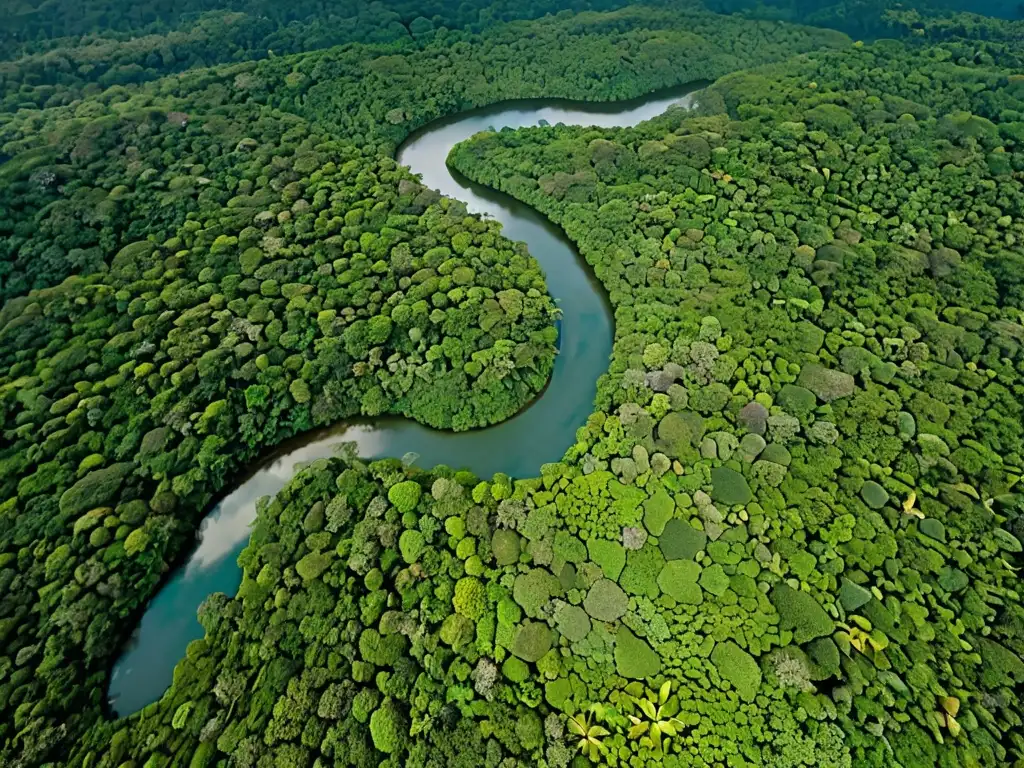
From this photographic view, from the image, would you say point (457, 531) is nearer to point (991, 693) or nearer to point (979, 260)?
point (991, 693)

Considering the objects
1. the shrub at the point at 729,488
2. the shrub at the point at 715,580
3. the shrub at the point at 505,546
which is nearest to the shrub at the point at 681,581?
the shrub at the point at 715,580

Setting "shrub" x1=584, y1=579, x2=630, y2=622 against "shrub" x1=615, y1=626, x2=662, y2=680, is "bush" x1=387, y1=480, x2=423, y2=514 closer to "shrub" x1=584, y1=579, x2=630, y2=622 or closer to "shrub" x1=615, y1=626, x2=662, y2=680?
"shrub" x1=584, y1=579, x2=630, y2=622

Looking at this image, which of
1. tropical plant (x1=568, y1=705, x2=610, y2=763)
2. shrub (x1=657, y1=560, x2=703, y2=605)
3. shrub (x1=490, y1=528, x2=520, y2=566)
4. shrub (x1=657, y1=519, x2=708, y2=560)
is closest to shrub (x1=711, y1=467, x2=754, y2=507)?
shrub (x1=657, y1=519, x2=708, y2=560)

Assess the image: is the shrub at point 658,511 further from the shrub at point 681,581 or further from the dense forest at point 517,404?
the shrub at point 681,581

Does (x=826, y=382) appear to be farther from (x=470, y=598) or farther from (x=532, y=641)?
(x=470, y=598)

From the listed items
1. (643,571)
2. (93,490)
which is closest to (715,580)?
(643,571)
